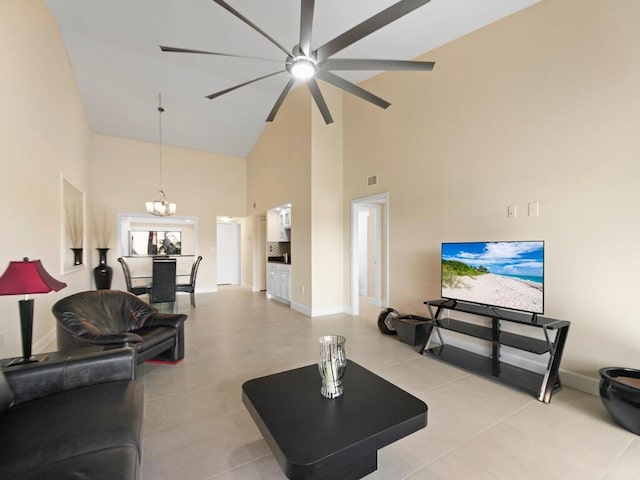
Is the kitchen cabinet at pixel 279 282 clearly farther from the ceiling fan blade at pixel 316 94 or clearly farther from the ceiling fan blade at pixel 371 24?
the ceiling fan blade at pixel 371 24

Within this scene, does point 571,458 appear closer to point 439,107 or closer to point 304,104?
point 439,107

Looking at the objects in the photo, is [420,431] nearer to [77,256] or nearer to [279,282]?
[279,282]

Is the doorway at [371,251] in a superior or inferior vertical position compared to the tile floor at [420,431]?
superior

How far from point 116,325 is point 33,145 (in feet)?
7.65

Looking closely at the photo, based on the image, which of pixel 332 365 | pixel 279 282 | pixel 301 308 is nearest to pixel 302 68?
pixel 332 365

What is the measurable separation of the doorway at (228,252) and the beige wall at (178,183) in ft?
3.59

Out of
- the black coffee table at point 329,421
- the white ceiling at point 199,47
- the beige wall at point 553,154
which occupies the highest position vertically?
the white ceiling at point 199,47

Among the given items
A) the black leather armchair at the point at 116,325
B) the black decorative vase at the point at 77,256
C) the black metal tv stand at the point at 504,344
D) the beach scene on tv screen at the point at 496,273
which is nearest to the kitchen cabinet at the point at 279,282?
the black leather armchair at the point at 116,325

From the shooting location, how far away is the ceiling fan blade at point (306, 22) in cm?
197

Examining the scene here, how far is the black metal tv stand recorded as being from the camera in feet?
8.30

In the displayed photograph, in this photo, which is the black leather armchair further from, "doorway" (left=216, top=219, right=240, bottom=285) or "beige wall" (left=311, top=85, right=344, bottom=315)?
"doorway" (left=216, top=219, right=240, bottom=285)

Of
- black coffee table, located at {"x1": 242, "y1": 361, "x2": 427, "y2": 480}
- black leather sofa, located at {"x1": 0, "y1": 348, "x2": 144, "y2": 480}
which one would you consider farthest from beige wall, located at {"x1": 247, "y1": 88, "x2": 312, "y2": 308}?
black leather sofa, located at {"x1": 0, "y1": 348, "x2": 144, "y2": 480}

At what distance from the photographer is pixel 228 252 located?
9.62 metres

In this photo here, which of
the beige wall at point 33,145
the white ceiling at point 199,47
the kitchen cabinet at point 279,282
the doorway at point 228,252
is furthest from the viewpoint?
the doorway at point 228,252
